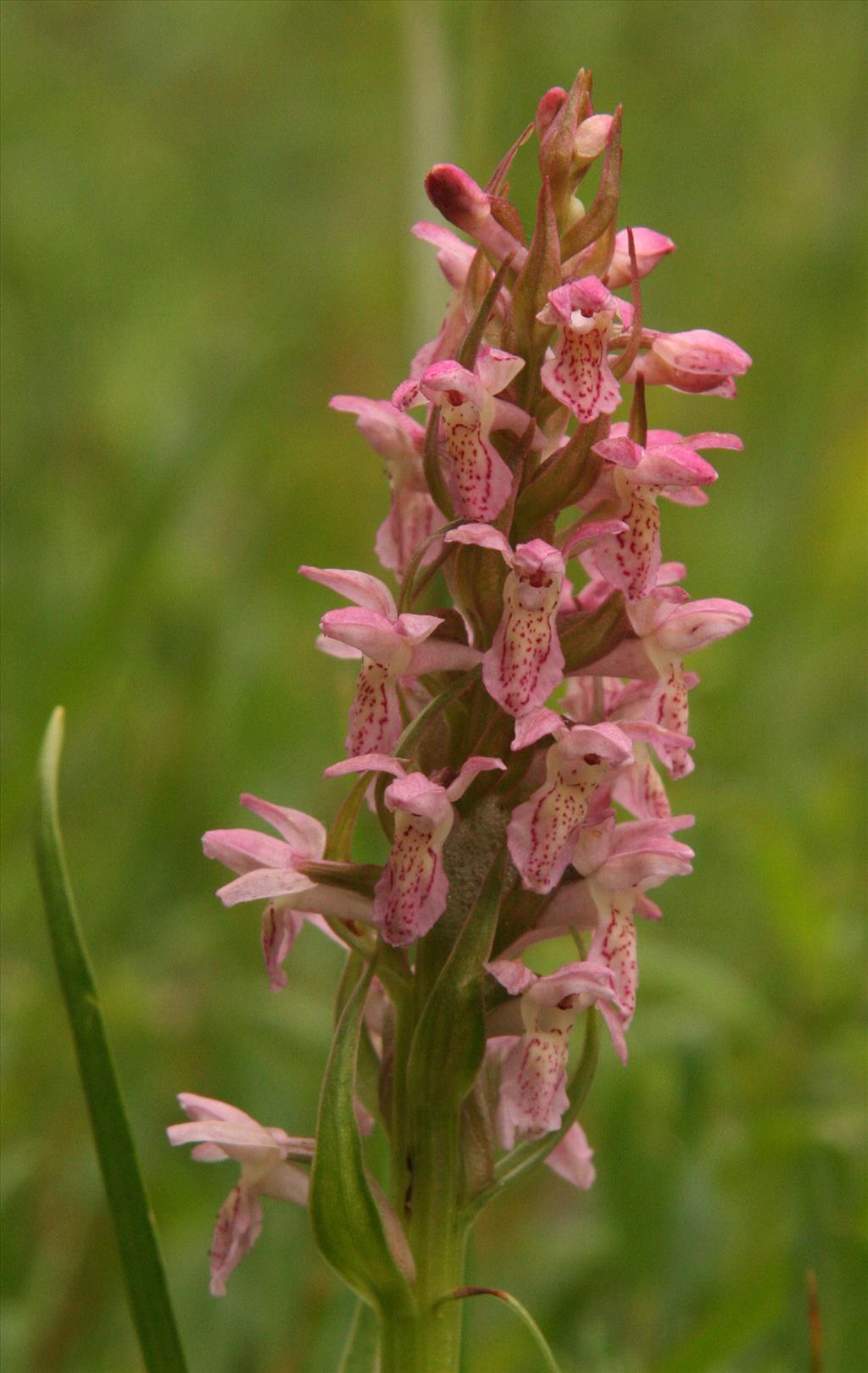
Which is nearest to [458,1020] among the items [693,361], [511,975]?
[511,975]

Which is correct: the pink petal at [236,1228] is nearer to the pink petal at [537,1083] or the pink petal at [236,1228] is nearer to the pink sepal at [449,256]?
the pink petal at [537,1083]

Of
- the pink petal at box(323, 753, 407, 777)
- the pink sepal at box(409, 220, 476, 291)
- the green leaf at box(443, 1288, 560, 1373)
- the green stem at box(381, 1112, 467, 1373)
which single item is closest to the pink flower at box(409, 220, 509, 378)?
the pink sepal at box(409, 220, 476, 291)

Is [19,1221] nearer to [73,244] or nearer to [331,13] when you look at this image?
[73,244]

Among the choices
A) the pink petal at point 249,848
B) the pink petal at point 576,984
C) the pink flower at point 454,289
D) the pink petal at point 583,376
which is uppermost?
the pink flower at point 454,289

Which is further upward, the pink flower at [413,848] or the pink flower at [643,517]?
the pink flower at [643,517]

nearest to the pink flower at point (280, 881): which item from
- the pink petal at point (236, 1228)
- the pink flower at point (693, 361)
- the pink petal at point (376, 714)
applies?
the pink petal at point (376, 714)

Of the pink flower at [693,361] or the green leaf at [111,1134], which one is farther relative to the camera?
the pink flower at [693,361]

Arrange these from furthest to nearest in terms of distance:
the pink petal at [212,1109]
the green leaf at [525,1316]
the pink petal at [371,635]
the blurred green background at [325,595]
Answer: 1. the blurred green background at [325,595]
2. the pink petal at [212,1109]
3. the pink petal at [371,635]
4. the green leaf at [525,1316]
